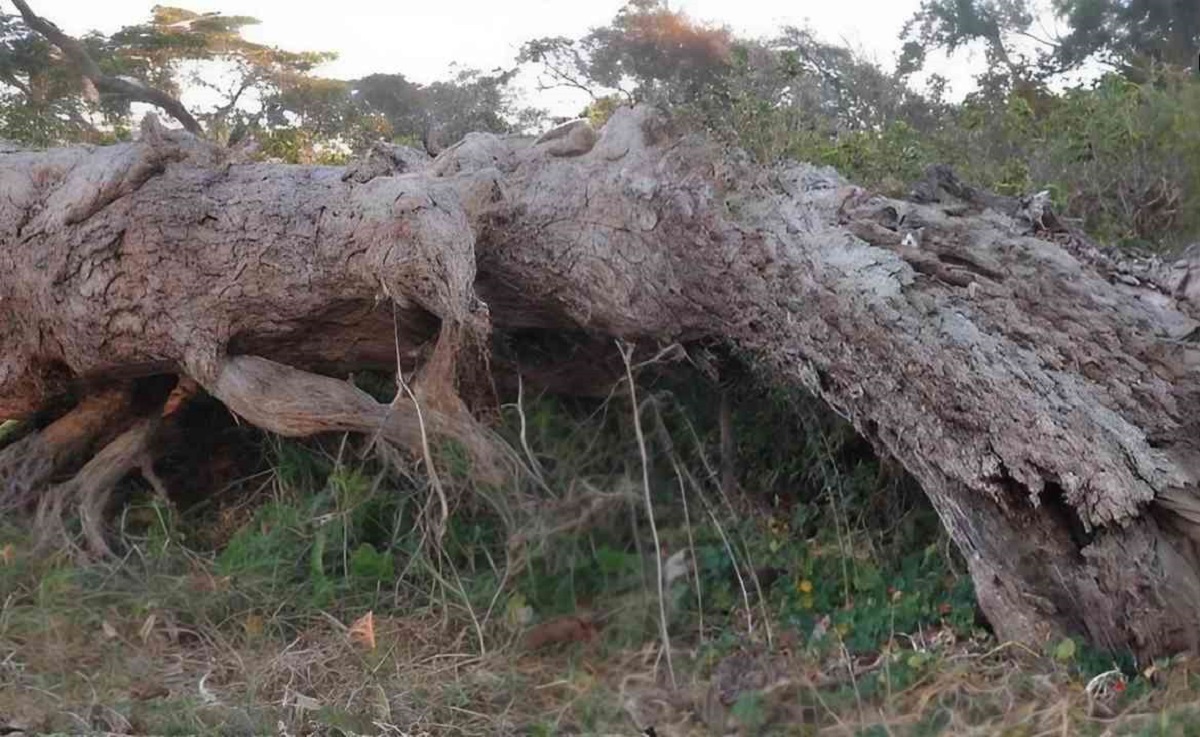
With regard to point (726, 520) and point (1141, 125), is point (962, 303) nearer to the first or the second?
point (726, 520)

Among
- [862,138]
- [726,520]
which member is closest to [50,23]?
[862,138]

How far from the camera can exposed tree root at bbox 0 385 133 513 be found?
553 cm

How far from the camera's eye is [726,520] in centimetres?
486

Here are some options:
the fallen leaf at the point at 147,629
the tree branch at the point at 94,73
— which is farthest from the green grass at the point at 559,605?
the tree branch at the point at 94,73

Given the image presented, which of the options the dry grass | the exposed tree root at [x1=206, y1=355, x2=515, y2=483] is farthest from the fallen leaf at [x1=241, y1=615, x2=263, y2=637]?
the exposed tree root at [x1=206, y1=355, x2=515, y2=483]

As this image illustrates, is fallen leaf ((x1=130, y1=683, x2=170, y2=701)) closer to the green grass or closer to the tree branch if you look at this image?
the green grass

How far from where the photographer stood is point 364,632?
427 cm

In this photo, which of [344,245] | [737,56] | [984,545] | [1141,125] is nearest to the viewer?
[984,545]

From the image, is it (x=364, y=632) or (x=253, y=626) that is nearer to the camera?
(x=364, y=632)

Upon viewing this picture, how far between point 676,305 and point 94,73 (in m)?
10.6

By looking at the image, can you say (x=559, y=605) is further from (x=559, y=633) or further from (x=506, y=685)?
(x=506, y=685)

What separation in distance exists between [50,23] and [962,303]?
39.8 feet

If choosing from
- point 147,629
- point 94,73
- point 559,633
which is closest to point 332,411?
point 147,629

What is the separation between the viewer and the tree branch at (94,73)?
13289 millimetres
